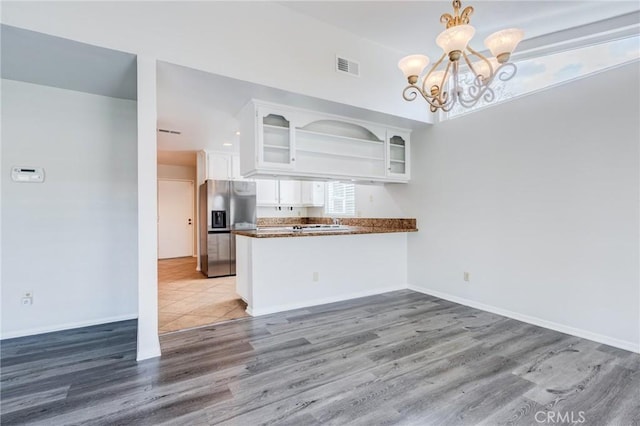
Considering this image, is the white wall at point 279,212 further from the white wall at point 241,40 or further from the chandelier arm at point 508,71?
the chandelier arm at point 508,71

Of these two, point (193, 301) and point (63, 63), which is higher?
point (63, 63)

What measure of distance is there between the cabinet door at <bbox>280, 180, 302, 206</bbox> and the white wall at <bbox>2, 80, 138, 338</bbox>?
353cm

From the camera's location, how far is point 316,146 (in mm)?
3781

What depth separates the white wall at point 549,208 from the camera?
2.48 metres

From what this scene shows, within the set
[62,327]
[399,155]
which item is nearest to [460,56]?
[399,155]

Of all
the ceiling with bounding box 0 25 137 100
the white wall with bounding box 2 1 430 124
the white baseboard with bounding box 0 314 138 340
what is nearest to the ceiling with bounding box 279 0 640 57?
the white wall with bounding box 2 1 430 124

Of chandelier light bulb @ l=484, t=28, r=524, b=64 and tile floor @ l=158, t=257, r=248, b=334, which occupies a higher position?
chandelier light bulb @ l=484, t=28, r=524, b=64

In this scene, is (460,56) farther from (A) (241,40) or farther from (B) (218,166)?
(B) (218,166)

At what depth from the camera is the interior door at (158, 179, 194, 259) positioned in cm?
765

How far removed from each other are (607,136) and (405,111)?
79.0 inches

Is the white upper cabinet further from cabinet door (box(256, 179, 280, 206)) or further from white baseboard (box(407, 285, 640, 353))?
cabinet door (box(256, 179, 280, 206))

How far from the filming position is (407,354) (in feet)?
7.87

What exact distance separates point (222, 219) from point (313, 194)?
2084 mm

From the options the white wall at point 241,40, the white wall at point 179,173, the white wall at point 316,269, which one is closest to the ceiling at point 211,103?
the white wall at point 241,40
